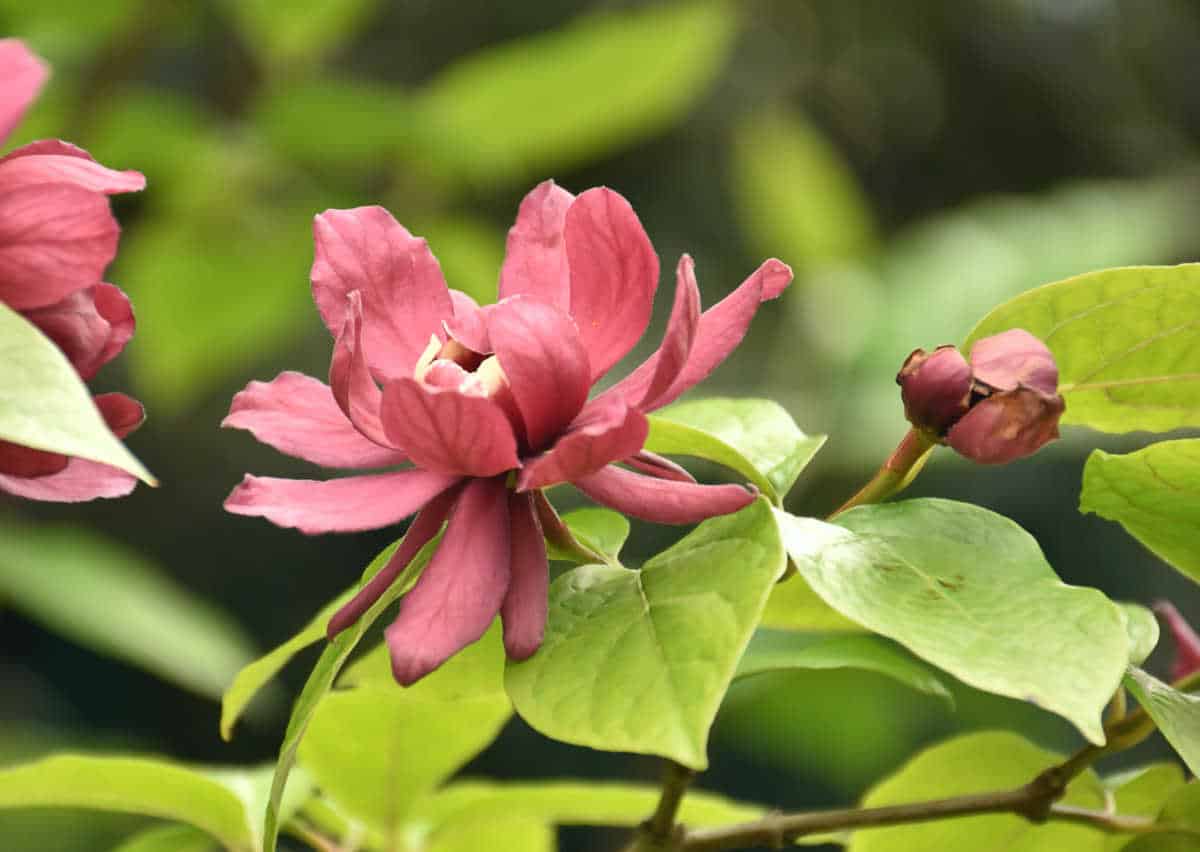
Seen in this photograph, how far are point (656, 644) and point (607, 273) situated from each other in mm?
98

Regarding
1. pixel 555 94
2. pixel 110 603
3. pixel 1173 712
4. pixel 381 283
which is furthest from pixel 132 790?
pixel 555 94

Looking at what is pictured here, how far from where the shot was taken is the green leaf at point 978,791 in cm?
44

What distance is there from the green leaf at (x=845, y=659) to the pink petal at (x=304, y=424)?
4.6 inches

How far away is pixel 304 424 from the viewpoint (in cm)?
36

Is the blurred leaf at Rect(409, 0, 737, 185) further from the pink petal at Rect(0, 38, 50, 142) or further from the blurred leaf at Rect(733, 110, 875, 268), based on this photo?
the pink petal at Rect(0, 38, 50, 142)

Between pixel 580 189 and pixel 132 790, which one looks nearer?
pixel 132 790

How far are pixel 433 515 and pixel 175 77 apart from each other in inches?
55.1

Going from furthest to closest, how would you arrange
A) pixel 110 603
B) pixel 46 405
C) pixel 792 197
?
pixel 792 197, pixel 110 603, pixel 46 405

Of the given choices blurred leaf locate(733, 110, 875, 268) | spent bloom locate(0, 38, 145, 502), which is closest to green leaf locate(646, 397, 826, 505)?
spent bloom locate(0, 38, 145, 502)

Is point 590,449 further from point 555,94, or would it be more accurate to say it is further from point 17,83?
point 555,94

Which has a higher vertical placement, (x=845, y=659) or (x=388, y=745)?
(x=845, y=659)

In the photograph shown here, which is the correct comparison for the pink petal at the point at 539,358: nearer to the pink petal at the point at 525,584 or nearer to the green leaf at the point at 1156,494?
the pink petal at the point at 525,584

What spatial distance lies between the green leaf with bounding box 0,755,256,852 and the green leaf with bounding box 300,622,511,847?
0.05m

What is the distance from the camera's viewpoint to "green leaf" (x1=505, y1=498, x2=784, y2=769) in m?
0.28
